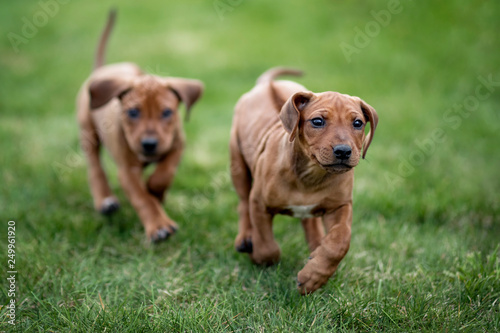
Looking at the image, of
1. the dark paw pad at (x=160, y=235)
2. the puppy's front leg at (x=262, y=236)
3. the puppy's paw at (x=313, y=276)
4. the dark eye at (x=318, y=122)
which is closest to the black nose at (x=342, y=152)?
the dark eye at (x=318, y=122)

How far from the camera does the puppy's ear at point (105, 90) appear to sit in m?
5.21

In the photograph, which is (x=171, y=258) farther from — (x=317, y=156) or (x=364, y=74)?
(x=364, y=74)

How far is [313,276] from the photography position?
351cm

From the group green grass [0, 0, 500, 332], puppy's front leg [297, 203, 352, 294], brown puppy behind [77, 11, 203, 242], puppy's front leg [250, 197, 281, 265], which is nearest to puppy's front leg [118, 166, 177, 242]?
brown puppy behind [77, 11, 203, 242]

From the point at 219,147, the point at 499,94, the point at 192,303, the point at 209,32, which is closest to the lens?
the point at 192,303

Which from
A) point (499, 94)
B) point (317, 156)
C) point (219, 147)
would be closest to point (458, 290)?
point (317, 156)

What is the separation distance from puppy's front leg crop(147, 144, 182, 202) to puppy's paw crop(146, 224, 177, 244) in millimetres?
536

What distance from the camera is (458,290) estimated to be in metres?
3.75

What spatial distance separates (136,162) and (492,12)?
792 cm

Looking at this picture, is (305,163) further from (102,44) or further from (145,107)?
(102,44)

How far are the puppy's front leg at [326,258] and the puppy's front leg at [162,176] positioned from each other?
2.16 meters

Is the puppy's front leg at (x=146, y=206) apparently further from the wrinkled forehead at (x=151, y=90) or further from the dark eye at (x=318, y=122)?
the dark eye at (x=318, y=122)

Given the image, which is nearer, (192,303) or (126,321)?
(126,321)

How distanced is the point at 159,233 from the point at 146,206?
14.1 inches
